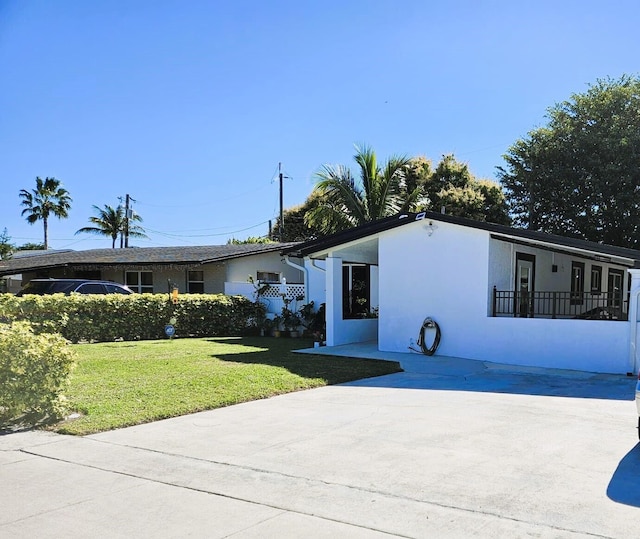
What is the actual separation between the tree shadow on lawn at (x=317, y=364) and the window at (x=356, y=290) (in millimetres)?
2746

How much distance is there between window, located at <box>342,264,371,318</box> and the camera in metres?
17.3

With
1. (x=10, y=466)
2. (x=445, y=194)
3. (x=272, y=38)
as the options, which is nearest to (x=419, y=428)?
(x=10, y=466)

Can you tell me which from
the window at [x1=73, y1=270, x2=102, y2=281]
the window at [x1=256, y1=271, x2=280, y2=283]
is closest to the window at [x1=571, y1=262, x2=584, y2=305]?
the window at [x1=256, y1=271, x2=280, y2=283]

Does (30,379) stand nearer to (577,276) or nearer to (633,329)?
(633,329)

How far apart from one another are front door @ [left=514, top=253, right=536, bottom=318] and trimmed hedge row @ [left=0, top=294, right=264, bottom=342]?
9.04 metres

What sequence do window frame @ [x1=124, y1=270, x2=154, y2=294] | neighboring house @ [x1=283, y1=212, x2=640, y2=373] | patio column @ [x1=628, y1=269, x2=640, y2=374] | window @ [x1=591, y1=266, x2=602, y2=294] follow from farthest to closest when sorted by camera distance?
window frame @ [x1=124, y1=270, x2=154, y2=294] < window @ [x1=591, y1=266, x2=602, y2=294] < neighboring house @ [x1=283, y1=212, x2=640, y2=373] < patio column @ [x1=628, y1=269, x2=640, y2=374]

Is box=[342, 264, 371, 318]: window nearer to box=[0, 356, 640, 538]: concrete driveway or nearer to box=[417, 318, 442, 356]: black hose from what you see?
box=[417, 318, 442, 356]: black hose

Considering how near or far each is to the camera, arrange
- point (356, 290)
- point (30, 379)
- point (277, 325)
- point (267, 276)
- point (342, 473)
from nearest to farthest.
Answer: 1. point (342, 473)
2. point (30, 379)
3. point (356, 290)
4. point (277, 325)
5. point (267, 276)

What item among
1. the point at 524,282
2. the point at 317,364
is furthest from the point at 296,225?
the point at 317,364

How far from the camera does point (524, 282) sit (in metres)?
15.4

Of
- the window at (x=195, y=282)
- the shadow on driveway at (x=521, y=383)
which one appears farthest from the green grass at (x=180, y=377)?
the window at (x=195, y=282)

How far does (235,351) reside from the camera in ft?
46.9

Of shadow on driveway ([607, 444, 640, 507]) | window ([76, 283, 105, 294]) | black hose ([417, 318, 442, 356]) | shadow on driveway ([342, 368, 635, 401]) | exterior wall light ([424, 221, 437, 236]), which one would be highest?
exterior wall light ([424, 221, 437, 236])

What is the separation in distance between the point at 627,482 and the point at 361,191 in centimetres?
2112
